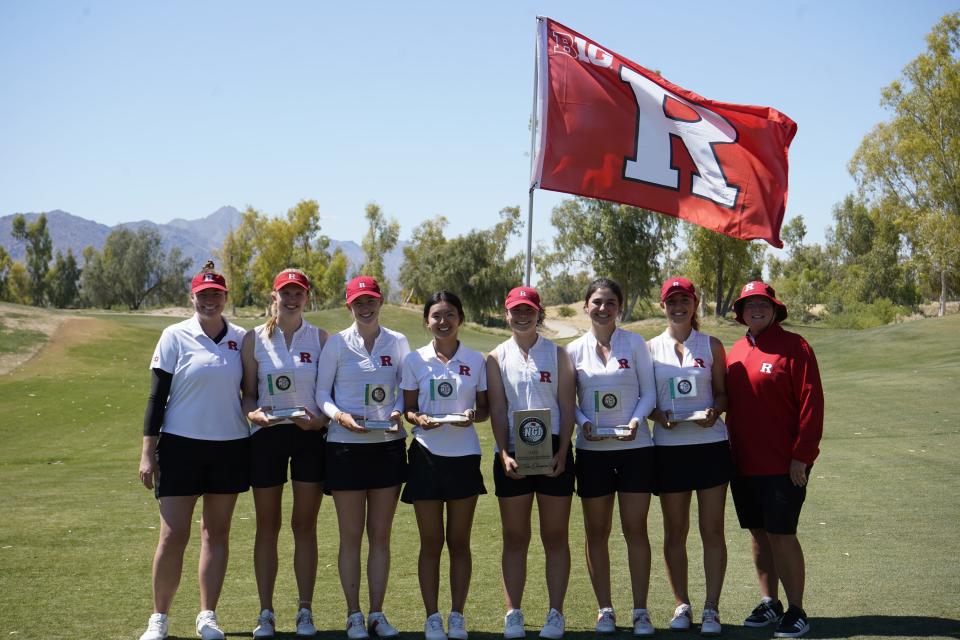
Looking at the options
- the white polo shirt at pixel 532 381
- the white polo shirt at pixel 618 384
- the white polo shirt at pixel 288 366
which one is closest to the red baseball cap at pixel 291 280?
the white polo shirt at pixel 288 366

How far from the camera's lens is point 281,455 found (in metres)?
5.49

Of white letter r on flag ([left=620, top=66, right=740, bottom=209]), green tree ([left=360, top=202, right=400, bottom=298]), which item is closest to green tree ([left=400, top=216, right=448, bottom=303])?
green tree ([left=360, top=202, right=400, bottom=298])

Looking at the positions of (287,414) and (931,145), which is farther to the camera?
(931,145)

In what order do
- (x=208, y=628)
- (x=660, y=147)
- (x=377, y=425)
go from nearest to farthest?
(x=208, y=628) → (x=377, y=425) → (x=660, y=147)

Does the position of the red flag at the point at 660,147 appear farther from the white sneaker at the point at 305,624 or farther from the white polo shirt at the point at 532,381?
the white sneaker at the point at 305,624

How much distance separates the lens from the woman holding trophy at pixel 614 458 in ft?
17.9

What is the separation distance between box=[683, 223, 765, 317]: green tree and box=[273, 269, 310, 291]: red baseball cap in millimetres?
45667

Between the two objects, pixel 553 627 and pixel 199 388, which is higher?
pixel 199 388

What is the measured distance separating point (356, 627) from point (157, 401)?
1751 mm

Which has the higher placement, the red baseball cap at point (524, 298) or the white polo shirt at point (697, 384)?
the red baseball cap at point (524, 298)

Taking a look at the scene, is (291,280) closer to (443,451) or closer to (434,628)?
(443,451)

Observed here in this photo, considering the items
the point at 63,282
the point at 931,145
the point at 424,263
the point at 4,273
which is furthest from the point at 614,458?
the point at 63,282

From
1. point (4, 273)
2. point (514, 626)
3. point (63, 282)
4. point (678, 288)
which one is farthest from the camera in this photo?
point (63, 282)

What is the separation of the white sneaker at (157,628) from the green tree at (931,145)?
42.8 metres
